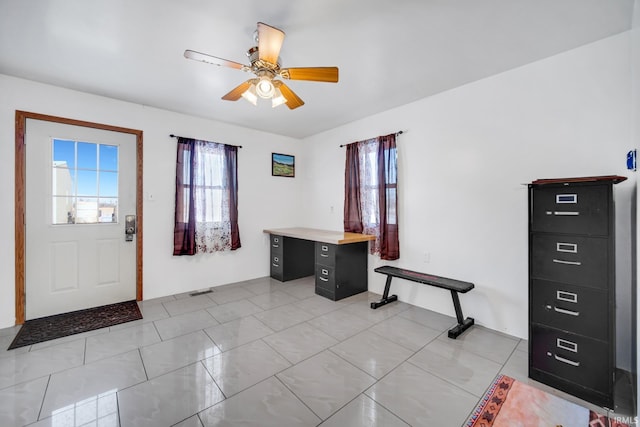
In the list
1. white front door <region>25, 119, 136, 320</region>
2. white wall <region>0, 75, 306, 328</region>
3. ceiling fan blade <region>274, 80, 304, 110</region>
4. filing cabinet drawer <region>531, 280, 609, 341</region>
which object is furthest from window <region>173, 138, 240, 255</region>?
filing cabinet drawer <region>531, 280, 609, 341</region>

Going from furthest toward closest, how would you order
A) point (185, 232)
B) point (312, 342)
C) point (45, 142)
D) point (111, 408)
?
point (185, 232), point (45, 142), point (312, 342), point (111, 408)

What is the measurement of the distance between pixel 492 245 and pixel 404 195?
1154mm

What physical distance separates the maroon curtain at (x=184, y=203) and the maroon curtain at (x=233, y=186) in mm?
512

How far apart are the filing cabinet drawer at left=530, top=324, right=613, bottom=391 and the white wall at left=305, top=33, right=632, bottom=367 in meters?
0.59

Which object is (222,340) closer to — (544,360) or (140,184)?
(140,184)

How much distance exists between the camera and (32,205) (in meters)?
2.88

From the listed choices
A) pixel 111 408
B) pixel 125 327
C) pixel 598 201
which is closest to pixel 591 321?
pixel 598 201

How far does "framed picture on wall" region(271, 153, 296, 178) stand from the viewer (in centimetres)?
481

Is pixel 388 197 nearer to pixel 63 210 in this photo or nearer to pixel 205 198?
pixel 205 198

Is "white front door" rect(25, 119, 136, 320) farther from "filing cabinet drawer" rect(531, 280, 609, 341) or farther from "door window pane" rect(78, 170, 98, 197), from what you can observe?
"filing cabinet drawer" rect(531, 280, 609, 341)

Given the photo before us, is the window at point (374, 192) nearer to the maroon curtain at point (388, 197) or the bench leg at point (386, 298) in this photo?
the maroon curtain at point (388, 197)

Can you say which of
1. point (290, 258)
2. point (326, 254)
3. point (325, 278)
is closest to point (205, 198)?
point (290, 258)

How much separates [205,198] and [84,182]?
136 cm

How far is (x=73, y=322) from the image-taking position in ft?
Result: 9.36
